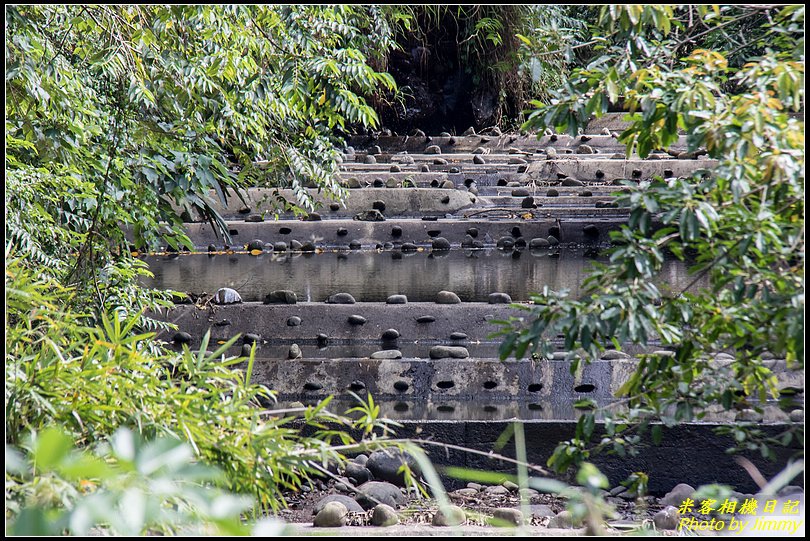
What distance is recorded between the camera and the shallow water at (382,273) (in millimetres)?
4656

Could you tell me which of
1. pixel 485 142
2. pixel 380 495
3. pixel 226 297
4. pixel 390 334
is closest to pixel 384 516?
pixel 380 495

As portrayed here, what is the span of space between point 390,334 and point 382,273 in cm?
123

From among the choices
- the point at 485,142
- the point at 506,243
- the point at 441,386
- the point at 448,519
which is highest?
the point at 485,142

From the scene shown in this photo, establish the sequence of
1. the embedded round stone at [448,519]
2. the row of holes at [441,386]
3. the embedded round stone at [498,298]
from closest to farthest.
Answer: the embedded round stone at [448,519], the row of holes at [441,386], the embedded round stone at [498,298]

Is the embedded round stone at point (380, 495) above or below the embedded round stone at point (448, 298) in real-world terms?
below

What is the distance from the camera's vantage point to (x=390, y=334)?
4.10 metres

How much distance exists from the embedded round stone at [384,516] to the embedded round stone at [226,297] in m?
2.11

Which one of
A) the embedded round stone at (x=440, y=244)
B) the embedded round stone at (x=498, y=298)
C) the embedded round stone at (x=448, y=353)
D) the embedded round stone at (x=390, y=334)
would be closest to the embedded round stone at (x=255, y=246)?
the embedded round stone at (x=440, y=244)

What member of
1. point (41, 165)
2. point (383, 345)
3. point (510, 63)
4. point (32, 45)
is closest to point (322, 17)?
point (32, 45)

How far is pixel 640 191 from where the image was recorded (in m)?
1.80

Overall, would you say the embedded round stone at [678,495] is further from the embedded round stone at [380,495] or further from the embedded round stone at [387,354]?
the embedded round stone at [387,354]

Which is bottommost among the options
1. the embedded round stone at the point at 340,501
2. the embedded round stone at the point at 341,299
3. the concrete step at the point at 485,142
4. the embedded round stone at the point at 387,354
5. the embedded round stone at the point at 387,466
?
the embedded round stone at the point at 340,501

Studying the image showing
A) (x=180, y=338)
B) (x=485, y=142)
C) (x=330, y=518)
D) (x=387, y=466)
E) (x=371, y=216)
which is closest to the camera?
(x=330, y=518)

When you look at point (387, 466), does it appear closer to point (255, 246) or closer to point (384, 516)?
point (384, 516)
